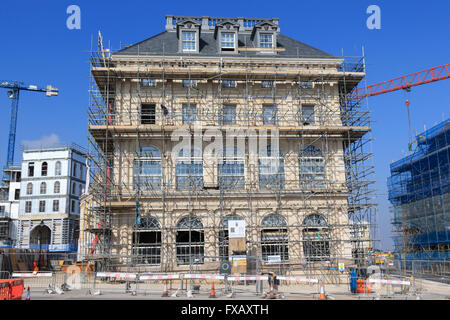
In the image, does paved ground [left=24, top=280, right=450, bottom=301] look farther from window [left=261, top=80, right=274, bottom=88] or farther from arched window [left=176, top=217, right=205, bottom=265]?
window [left=261, top=80, right=274, bottom=88]

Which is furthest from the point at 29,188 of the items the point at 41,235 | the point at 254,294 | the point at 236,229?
the point at 254,294

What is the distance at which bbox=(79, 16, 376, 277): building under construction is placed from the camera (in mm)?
26344

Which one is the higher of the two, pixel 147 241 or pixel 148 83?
pixel 148 83

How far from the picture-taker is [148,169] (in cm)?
2755

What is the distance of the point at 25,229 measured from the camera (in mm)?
57438

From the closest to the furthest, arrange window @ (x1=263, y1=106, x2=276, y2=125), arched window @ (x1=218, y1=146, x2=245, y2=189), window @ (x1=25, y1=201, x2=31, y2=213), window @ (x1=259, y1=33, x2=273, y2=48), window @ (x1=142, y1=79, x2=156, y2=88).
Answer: arched window @ (x1=218, y1=146, x2=245, y2=189) → window @ (x1=142, y1=79, x2=156, y2=88) → window @ (x1=263, y1=106, x2=276, y2=125) → window @ (x1=259, y1=33, x2=273, y2=48) → window @ (x1=25, y1=201, x2=31, y2=213)

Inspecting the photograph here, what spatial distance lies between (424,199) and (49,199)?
1920 inches

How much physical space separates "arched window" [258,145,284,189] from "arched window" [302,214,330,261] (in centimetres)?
309

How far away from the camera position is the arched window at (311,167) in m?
28.1

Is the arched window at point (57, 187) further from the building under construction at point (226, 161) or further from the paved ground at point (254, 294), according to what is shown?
the paved ground at point (254, 294)

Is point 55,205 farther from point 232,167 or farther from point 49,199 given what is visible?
point 232,167

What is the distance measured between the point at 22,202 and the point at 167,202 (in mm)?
40861

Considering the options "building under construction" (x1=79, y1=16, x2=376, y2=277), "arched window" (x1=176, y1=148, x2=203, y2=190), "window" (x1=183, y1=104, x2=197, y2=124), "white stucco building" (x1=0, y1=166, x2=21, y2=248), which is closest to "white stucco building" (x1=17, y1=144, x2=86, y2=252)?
"white stucco building" (x1=0, y1=166, x2=21, y2=248)

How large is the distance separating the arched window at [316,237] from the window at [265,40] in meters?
13.4
